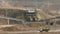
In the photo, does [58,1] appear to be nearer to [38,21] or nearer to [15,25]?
[38,21]

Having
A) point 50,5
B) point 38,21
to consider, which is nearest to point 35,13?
point 38,21

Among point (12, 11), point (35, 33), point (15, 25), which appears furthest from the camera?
point (12, 11)

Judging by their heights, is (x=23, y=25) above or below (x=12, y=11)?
below

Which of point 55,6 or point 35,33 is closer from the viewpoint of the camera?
point 35,33

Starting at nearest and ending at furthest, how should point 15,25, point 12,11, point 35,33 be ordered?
1. point 35,33
2. point 15,25
3. point 12,11

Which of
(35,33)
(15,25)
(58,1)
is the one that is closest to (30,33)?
(35,33)

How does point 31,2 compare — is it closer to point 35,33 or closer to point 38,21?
point 38,21
